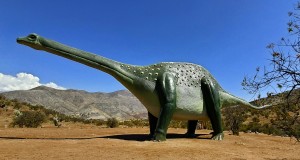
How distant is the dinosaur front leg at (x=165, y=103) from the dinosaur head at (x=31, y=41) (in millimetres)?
3792

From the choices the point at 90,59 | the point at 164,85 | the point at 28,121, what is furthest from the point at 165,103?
the point at 28,121

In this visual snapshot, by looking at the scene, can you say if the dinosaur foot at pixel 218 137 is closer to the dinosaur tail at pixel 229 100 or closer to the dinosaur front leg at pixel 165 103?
the dinosaur tail at pixel 229 100

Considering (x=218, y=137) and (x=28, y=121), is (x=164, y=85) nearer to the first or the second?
(x=218, y=137)

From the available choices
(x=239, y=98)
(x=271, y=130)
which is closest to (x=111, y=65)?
(x=239, y=98)

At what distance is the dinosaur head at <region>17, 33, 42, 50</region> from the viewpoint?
29.2 feet

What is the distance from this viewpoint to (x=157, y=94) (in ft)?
32.9

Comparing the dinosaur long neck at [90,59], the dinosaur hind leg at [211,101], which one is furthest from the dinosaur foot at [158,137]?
the dinosaur hind leg at [211,101]

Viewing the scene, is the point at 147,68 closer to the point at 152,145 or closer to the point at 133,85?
the point at 133,85

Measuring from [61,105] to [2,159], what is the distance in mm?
53444

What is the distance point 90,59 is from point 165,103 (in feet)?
8.60

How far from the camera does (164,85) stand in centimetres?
999

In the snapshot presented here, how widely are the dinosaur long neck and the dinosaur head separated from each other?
9 cm

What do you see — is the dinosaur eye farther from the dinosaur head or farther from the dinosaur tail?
the dinosaur tail

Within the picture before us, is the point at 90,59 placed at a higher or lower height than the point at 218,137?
higher
